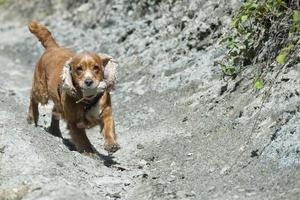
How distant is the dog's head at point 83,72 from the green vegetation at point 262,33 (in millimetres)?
1865

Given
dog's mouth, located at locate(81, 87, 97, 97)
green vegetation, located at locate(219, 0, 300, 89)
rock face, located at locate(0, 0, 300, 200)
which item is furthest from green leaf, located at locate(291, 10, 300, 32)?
dog's mouth, located at locate(81, 87, 97, 97)

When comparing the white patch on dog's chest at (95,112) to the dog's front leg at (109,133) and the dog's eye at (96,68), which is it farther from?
the dog's eye at (96,68)

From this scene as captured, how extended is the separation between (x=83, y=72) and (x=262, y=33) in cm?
285

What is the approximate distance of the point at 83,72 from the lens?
7.98 m

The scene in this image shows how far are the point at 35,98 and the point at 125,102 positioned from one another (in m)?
1.97

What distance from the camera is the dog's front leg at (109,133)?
25.8 feet

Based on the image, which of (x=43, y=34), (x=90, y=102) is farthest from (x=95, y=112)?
(x=43, y=34)

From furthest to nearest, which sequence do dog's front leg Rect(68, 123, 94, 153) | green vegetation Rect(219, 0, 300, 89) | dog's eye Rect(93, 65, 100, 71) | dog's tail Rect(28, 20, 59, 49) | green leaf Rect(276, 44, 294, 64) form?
1. dog's tail Rect(28, 20, 59, 49)
2. green vegetation Rect(219, 0, 300, 89)
3. dog's front leg Rect(68, 123, 94, 153)
4. dog's eye Rect(93, 65, 100, 71)
5. green leaf Rect(276, 44, 294, 64)

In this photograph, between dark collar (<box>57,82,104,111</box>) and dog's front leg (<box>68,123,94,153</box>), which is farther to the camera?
dog's front leg (<box>68,123,94,153</box>)

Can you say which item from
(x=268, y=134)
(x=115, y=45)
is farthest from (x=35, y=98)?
(x=115, y=45)

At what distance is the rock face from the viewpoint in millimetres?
6480

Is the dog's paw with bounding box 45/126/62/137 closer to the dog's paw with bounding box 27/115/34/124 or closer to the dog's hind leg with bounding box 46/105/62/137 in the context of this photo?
the dog's hind leg with bounding box 46/105/62/137

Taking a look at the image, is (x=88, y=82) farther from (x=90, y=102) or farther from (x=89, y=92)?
(x=90, y=102)

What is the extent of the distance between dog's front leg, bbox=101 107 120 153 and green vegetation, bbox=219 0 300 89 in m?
1.79
